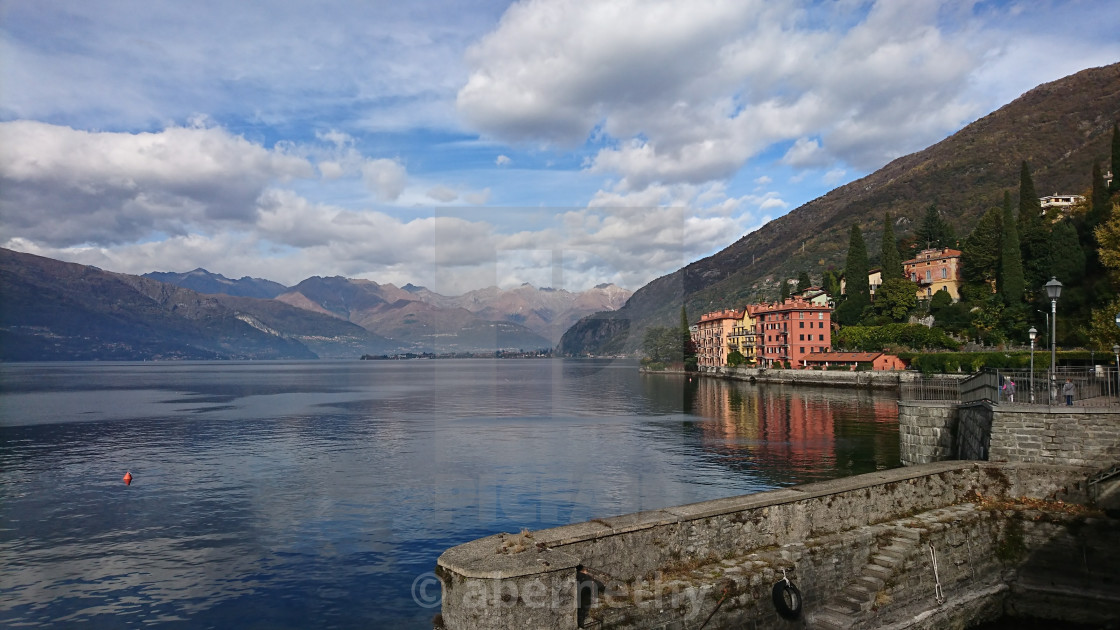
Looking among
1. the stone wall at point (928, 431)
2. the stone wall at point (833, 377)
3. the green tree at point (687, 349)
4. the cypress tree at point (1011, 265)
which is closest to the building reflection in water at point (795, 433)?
the stone wall at point (928, 431)

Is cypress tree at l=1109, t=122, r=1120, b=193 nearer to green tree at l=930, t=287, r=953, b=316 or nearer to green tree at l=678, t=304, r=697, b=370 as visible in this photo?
green tree at l=930, t=287, r=953, b=316

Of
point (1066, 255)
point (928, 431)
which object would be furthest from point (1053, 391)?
point (1066, 255)

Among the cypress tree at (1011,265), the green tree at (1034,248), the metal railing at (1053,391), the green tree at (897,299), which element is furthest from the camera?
the green tree at (897,299)

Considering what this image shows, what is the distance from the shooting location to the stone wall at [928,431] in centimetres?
2452

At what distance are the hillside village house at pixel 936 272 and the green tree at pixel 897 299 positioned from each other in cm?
475

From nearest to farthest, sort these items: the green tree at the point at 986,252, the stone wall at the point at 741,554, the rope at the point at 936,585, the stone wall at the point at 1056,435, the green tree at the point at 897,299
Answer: the stone wall at the point at 741,554
the rope at the point at 936,585
the stone wall at the point at 1056,435
the green tree at the point at 986,252
the green tree at the point at 897,299

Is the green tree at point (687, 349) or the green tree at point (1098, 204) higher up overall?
the green tree at point (1098, 204)

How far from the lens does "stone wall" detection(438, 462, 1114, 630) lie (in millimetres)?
9477

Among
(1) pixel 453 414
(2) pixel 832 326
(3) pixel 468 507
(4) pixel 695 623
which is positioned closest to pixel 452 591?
(4) pixel 695 623

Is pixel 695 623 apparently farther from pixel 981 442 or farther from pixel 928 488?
pixel 981 442

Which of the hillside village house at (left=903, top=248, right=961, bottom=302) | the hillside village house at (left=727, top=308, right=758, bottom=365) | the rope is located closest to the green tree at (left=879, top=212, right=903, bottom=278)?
the hillside village house at (left=903, top=248, right=961, bottom=302)

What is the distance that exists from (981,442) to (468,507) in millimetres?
19106

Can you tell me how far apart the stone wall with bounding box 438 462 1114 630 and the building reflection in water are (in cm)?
1282

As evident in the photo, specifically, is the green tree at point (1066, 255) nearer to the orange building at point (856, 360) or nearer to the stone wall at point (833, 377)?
the stone wall at point (833, 377)
